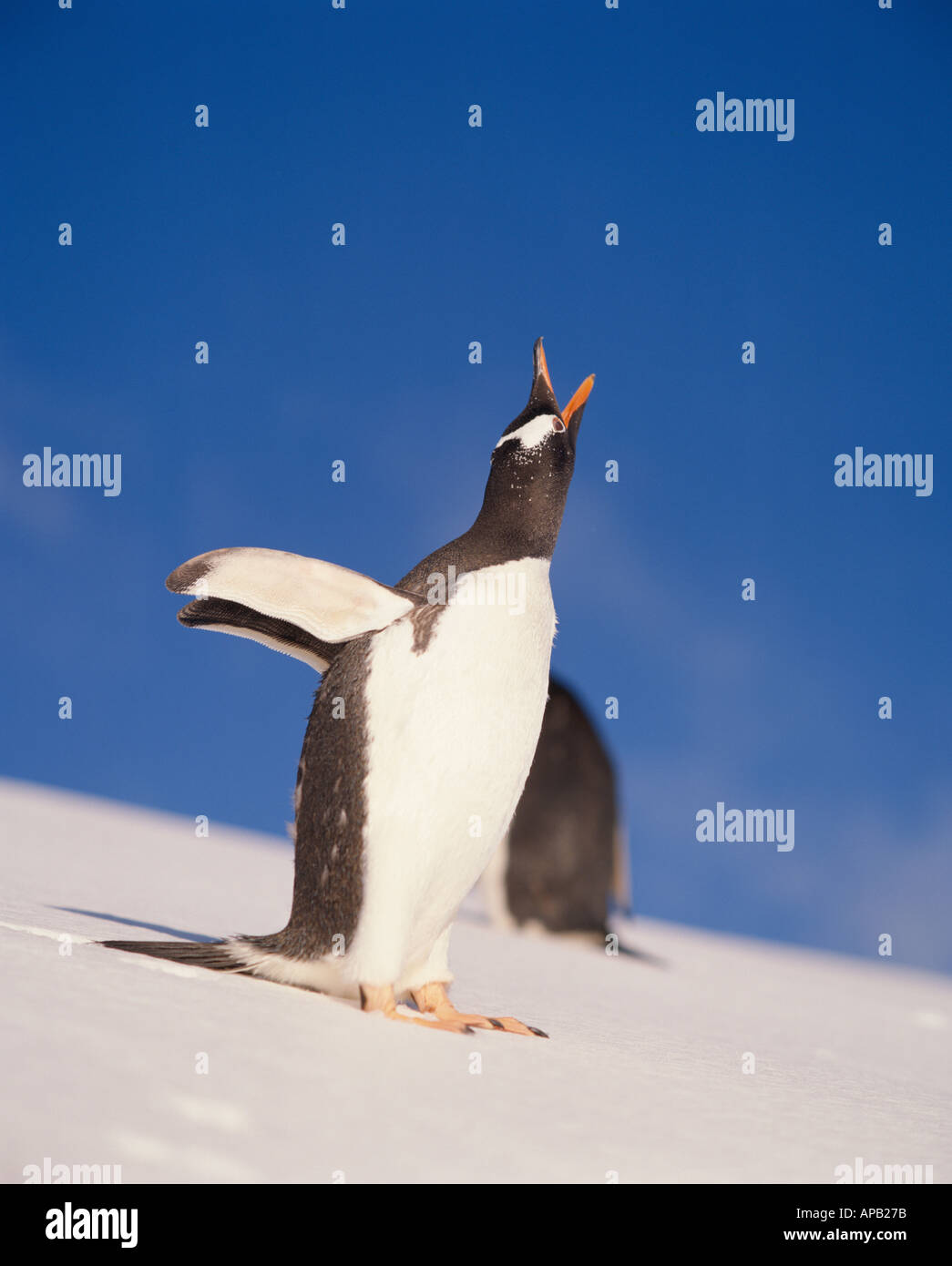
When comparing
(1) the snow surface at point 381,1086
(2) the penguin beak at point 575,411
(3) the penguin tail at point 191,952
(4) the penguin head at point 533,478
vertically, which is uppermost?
(2) the penguin beak at point 575,411

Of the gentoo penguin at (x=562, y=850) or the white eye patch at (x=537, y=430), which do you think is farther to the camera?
the gentoo penguin at (x=562, y=850)

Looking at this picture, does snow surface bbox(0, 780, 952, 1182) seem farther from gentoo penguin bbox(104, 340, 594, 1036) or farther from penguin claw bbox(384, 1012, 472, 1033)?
gentoo penguin bbox(104, 340, 594, 1036)

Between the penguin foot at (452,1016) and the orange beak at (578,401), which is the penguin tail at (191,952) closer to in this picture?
the penguin foot at (452,1016)

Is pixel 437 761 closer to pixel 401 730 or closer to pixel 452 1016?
pixel 401 730

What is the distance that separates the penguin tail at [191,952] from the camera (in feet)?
8.83

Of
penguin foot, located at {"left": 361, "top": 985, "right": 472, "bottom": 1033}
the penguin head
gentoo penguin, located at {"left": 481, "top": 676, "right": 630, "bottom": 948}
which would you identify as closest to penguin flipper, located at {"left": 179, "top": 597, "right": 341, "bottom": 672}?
the penguin head

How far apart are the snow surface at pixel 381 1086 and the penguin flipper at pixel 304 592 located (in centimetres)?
85

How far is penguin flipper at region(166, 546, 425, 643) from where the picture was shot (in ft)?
9.34

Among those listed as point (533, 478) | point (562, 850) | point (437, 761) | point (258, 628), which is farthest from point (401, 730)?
point (562, 850)

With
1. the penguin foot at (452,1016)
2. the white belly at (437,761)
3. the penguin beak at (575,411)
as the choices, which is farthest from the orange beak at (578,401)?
the penguin foot at (452,1016)

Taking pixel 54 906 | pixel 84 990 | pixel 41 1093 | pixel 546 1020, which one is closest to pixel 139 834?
pixel 54 906
